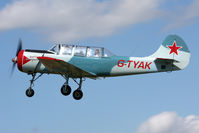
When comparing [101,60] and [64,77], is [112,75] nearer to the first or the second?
[101,60]

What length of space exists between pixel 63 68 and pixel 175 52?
5.40 m

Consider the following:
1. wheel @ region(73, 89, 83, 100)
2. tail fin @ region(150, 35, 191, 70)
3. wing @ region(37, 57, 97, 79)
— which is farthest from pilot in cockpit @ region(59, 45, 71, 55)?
tail fin @ region(150, 35, 191, 70)

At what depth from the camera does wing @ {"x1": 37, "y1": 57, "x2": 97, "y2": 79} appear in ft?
51.0

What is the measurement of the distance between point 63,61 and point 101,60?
2.02 m

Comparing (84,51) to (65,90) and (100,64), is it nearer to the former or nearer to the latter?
(100,64)

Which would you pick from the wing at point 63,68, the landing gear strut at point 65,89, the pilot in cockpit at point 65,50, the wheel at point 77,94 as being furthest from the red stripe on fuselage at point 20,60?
the wheel at point 77,94

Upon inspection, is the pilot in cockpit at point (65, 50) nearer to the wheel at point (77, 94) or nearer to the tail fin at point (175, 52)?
the wheel at point (77, 94)

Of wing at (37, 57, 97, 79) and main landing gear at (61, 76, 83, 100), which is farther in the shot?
main landing gear at (61, 76, 83, 100)

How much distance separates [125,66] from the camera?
16.8 meters

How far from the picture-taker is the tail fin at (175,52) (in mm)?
17109

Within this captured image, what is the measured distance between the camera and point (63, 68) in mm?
16438

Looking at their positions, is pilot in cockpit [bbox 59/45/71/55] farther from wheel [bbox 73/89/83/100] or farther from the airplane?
wheel [bbox 73/89/83/100]

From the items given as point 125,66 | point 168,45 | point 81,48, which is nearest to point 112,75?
point 125,66

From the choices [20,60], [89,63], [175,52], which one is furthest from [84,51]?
[175,52]
